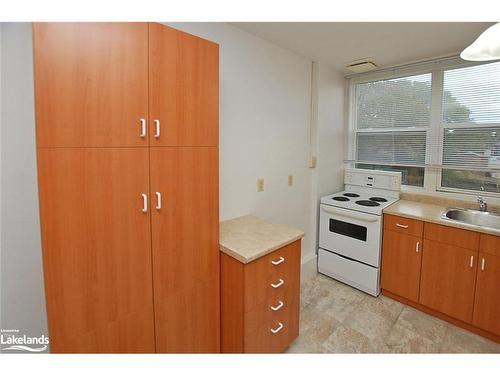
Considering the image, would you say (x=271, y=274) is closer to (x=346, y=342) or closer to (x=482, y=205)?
(x=346, y=342)

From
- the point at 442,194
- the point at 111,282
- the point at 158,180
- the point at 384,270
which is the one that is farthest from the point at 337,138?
the point at 111,282

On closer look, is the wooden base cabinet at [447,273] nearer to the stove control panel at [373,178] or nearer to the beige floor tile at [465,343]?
the beige floor tile at [465,343]

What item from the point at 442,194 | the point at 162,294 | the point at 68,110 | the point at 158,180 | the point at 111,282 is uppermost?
the point at 68,110

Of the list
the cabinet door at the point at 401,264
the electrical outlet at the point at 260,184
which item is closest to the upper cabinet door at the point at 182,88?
the electrical outlet at the point at 260,184

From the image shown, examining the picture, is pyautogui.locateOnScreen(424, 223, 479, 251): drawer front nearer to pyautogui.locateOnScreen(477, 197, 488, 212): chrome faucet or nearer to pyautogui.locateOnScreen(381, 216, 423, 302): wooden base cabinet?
pyautogui.locateOnScreen(381, 216, 423, 302): wooden base cabinet

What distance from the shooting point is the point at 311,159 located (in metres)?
2.97

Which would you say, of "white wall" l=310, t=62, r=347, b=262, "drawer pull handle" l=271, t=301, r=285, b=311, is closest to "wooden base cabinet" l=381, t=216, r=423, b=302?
"white wall" l=310, t=62, r=347, b=262

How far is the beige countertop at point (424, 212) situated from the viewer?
6.83ft

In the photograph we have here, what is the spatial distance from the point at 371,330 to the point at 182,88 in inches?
91.4

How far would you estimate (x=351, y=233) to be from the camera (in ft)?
→ 9.02

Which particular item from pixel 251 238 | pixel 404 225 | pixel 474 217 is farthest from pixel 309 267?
pixel 474 217
